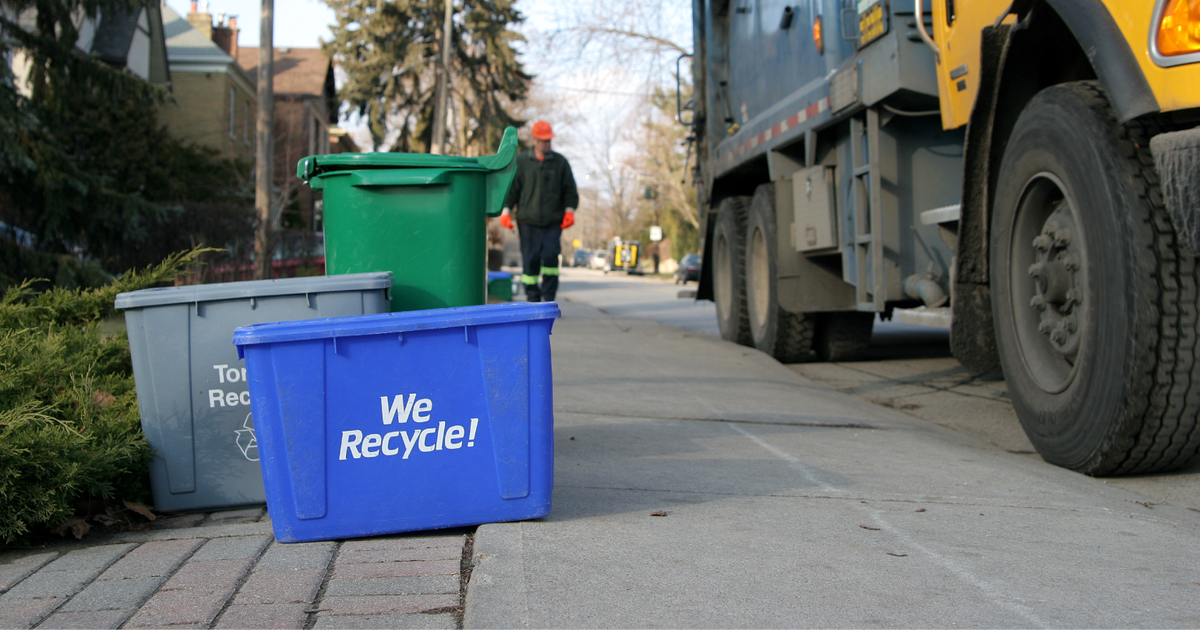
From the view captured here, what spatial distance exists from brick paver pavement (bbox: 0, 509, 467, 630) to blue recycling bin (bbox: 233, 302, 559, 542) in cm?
11

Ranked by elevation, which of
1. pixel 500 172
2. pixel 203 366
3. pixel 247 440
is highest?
pixel 500 172

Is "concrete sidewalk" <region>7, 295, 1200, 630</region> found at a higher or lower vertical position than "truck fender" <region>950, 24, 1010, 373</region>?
lower

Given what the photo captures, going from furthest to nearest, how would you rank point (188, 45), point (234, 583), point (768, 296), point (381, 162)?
point (188, 45) → point (768, 296) → point (381, 162) → point (234, 583)

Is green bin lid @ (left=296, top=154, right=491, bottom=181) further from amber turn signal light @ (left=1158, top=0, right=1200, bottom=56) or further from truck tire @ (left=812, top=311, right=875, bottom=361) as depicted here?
truck tire @ (left=812, top=311, right=875, bottom=361)

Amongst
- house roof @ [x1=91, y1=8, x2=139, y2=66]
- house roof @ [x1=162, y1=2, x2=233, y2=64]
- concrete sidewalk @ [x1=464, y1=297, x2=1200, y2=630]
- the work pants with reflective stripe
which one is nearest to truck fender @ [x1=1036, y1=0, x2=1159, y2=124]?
concrete sidewalk @ [x1=464, y1=297, x2=1200, y2=630]

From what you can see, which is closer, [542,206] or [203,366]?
[203,366]

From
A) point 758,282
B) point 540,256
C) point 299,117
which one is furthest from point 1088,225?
point 299,117

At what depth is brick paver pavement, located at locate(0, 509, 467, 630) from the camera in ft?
7.11

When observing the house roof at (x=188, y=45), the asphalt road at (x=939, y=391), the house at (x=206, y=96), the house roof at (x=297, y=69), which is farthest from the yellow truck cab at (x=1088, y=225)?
the house roof at (x=297, y=69)

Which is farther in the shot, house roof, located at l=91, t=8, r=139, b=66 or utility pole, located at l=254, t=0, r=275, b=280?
house roof, located at l=91, t=8, r=139, b=66

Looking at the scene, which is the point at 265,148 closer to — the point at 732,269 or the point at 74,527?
the point at 732,269

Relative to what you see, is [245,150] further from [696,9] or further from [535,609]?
[535,609]

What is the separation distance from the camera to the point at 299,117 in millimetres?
33531

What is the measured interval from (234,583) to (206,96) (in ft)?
100
